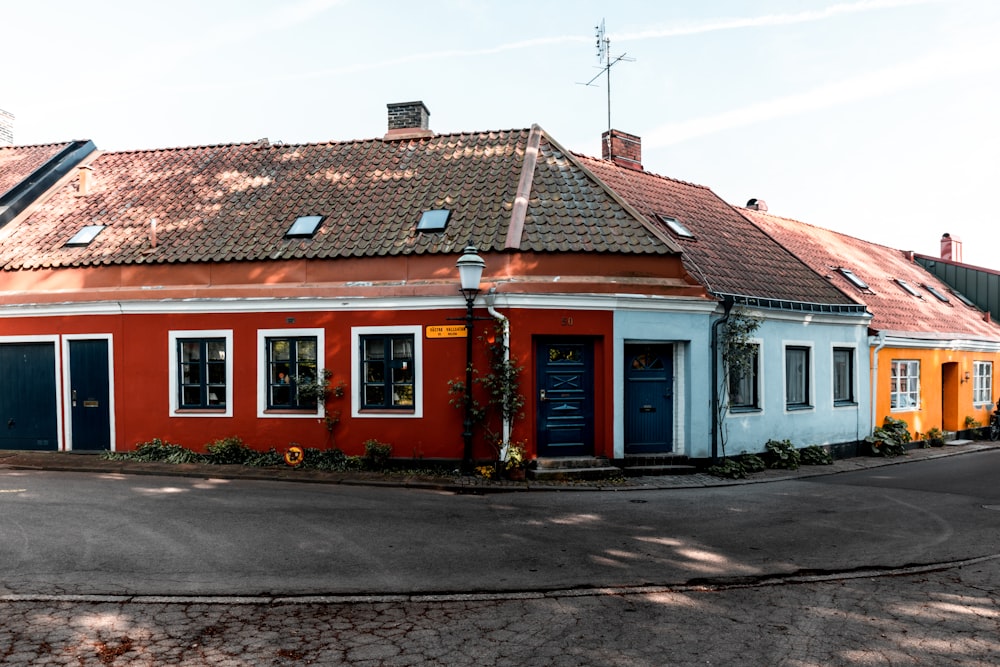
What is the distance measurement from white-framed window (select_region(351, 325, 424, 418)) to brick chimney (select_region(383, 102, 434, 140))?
263 inches

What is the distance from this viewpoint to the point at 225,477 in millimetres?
12711

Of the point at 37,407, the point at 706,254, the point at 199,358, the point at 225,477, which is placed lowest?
the point at 225,477

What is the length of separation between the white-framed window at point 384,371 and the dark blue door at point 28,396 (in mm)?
6274

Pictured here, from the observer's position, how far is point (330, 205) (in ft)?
50.6

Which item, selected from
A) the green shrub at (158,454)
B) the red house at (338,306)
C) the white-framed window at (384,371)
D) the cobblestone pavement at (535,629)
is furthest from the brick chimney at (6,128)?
the cobblestone pavement at (535,629)

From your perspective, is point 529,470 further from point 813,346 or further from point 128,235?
point 128,235

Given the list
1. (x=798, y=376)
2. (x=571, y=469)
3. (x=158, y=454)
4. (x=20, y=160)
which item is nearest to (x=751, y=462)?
(x=798, y=376)

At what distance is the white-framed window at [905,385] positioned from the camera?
1912 cm

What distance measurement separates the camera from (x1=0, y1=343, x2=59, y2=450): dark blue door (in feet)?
48.8

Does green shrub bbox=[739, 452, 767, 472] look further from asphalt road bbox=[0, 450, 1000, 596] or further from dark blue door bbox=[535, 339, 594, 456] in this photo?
dark blue door bbox=[535, 339, 594, 456]

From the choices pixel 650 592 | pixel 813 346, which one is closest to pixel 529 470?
pixel 650 592

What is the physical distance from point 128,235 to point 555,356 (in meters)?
9.10

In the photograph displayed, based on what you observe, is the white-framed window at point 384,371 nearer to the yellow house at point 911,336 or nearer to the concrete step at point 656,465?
the concrete step at point 656,465

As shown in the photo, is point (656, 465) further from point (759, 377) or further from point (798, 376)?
point (798, 376)
